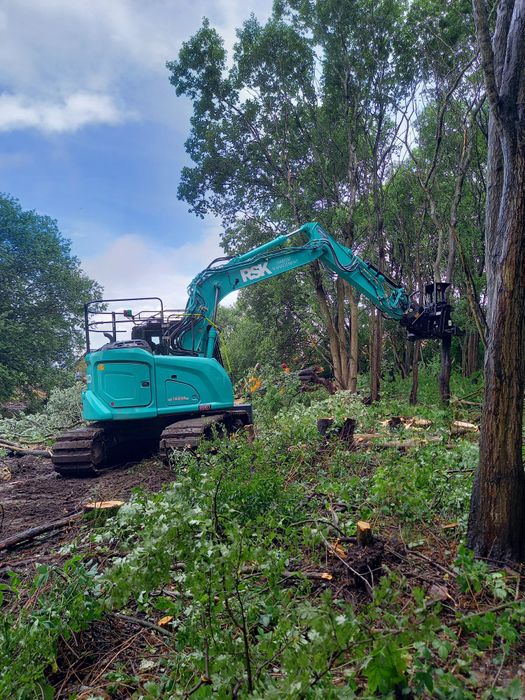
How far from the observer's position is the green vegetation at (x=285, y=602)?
5.68 feet

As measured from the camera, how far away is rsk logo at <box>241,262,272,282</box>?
26.9 ft

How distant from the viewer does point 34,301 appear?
77.4 feet

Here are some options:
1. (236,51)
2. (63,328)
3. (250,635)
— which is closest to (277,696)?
(250,635)

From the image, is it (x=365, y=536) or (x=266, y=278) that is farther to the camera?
(x=266, y=278)

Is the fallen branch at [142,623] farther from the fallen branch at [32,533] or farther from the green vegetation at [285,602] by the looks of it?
the fallen branch at [32,533]

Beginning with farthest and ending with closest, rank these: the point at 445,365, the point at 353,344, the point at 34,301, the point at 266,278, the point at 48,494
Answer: the point at 34,301, the point at 353,344, the point at 445,365, the point at 266,278, the point at 48,494

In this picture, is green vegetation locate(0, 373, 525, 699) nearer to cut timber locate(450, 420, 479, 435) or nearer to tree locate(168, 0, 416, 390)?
cut timber locate(450, 420, 479, 435)

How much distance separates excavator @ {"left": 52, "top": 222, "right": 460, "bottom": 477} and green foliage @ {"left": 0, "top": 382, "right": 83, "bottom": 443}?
14.6 ft

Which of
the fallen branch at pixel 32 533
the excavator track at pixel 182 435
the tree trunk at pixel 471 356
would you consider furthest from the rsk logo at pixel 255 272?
the tree trunk at pixel 471 356

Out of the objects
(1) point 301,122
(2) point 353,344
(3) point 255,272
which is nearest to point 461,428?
(3) point 255,272

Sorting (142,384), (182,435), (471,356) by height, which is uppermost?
(471,356)

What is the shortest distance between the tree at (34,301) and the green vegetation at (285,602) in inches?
795

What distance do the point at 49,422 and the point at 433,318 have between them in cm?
994

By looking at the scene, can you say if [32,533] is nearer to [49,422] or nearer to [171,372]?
[171,372]
